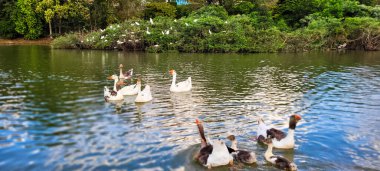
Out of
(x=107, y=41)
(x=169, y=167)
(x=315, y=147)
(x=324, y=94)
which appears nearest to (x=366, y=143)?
(x=315, y=147)

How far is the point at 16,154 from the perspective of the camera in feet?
25.1

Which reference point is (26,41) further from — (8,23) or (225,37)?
(225,37)

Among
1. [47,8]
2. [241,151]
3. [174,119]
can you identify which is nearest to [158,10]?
[47,8]

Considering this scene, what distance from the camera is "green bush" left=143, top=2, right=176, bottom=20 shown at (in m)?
47.8

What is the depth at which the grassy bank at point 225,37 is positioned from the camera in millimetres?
33062

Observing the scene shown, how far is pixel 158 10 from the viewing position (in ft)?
160

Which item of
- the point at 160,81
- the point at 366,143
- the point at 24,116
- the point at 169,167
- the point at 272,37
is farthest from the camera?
the point at 272,37

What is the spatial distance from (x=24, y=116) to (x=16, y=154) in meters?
2.99

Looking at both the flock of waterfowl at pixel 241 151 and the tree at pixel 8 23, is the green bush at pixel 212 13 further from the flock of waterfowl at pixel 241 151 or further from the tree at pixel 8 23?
the flock of waterfowl at pixel 241 151

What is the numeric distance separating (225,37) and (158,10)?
18.4 m

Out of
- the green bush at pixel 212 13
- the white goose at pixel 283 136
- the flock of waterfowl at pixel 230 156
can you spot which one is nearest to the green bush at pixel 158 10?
the green bush at pixel 212 13

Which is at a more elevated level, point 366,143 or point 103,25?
point 103,25

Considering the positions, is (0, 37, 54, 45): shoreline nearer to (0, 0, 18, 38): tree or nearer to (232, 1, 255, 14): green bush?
(0, 0, 18, 38): tree

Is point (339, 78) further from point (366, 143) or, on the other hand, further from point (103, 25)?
point (103, 25)
